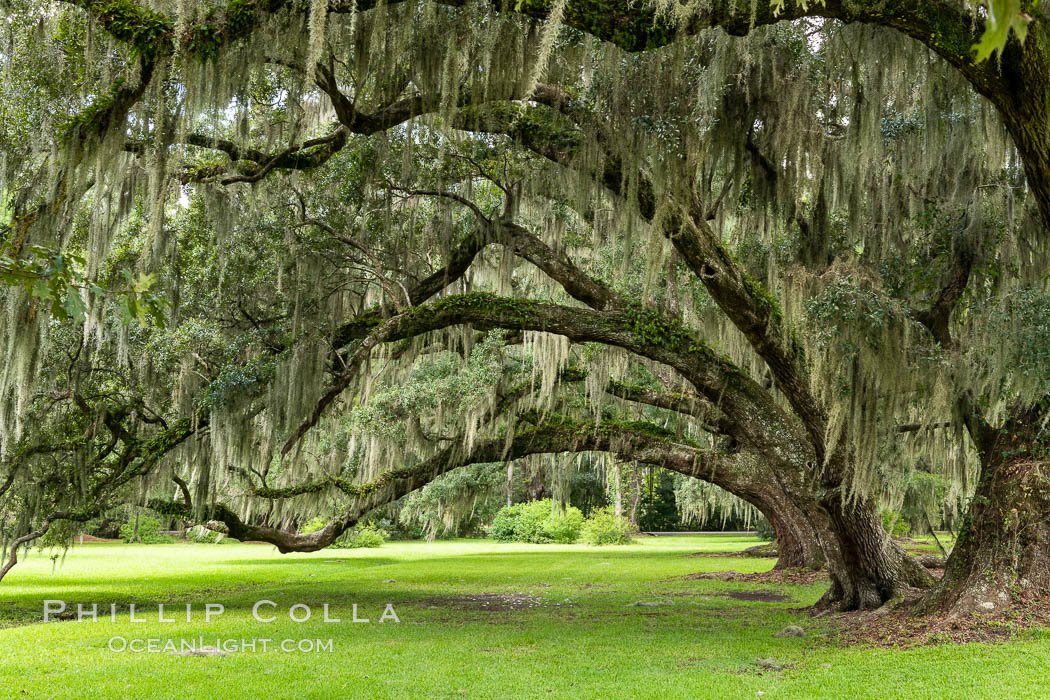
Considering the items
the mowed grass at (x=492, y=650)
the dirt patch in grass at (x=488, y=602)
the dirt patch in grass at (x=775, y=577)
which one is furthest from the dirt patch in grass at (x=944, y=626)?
the dirt patch in grass at (x=775, y=577)

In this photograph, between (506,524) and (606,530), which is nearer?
(606,530)

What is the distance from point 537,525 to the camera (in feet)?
102

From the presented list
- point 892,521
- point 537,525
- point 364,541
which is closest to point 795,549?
point 892,521

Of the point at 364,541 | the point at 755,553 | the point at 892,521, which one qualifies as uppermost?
the point at 892,521

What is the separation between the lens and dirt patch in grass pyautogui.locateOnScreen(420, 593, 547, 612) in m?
10.9

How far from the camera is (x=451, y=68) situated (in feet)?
20.9

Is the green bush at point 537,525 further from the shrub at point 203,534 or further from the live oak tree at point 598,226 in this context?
the live oak tree at point 598,226

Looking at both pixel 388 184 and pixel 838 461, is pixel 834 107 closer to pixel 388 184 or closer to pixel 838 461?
pixel 838 461

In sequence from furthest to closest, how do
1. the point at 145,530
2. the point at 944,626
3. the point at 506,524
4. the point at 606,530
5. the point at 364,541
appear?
1. the point at 145,530
2. the point at 506,524
3. the point at 606,530
4. the point at 364,541
5. the point at 944,626

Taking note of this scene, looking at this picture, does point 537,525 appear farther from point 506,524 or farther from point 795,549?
point 795,549

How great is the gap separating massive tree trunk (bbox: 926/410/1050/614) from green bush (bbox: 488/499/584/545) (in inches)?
879

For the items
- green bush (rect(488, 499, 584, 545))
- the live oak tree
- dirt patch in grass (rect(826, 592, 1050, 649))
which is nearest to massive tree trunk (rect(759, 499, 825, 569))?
the live oak tree

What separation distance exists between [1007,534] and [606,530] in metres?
22.5

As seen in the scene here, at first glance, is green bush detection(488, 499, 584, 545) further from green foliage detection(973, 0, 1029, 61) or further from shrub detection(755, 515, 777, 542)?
green foliage detection(973, 0, 1029, 61)
